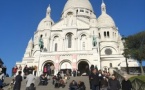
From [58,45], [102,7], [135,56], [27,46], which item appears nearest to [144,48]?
[135,56]

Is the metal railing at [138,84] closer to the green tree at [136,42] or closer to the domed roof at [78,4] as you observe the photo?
the green tree at [136,42]

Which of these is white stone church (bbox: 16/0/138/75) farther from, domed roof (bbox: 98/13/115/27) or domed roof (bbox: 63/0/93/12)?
domed roof (bbox: 63/0/93/12)

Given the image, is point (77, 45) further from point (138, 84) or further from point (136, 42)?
point (138, 84)

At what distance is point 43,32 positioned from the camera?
51.3 metres

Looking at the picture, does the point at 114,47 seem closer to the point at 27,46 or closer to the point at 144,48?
the point at 144,48

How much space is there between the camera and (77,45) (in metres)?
46.7

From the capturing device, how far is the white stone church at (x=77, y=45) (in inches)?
1609

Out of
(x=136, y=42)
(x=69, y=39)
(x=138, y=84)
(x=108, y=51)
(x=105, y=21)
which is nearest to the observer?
(x=138, y=84)

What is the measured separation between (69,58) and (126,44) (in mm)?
11397

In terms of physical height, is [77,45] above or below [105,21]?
below

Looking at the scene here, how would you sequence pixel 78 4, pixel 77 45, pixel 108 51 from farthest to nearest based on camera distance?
pixel 78 4 → pixel 108 51 → pixel 77 45

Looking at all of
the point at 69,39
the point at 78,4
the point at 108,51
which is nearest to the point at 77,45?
the point at 69,39

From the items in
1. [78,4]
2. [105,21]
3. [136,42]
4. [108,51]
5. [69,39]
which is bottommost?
[108,51]

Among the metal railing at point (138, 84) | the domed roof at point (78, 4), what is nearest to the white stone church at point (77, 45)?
the domed roof at point (78, 4)
